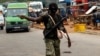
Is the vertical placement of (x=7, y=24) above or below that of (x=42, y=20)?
below

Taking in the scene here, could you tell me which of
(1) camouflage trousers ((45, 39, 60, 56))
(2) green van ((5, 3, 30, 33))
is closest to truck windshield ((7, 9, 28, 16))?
(2) green van ((5, 3, 30, 33))

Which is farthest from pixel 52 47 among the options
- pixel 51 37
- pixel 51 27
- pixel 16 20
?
pixel 16 20

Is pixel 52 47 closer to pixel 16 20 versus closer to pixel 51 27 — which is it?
pixel 51 27

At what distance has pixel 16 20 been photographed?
1308 inches

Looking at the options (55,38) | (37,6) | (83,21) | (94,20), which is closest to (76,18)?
(83,21)

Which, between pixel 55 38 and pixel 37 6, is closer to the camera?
pixel 55 38

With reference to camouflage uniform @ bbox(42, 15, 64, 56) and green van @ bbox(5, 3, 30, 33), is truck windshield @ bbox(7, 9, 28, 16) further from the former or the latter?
camouflage uniform @ bbox(42, 15, 64, 56)

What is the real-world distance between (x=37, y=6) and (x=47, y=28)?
44371mm

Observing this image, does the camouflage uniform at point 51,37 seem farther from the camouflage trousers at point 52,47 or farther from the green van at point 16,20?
the green van at point 16,20

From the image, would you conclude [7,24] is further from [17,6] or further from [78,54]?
[78,54]

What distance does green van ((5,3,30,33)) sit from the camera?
3300 cm

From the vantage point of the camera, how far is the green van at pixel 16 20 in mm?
33000

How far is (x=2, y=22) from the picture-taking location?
3922 centimetres

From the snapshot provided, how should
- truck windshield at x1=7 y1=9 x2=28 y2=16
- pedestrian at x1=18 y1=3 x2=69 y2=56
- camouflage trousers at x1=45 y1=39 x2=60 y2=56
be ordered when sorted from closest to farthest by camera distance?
pedestrian at x1=18 y1=3 x2=69 y2=56 < camouflage trousers at x1=45 y1=39 x2=60 y2=56 < truck windshield at x1=7 y1=9 x2=28 y2=16
